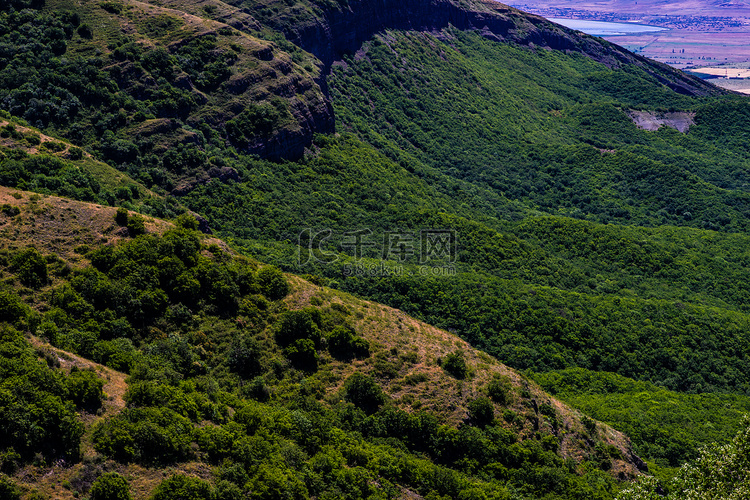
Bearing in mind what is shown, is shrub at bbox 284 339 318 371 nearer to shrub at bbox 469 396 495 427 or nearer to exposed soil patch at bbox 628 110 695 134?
shrub at bbox 469 396 495 427

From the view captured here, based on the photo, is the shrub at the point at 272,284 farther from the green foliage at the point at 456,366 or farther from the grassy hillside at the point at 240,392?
the green foliage at the point at 456,366

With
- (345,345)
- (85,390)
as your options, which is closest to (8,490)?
(85,390)

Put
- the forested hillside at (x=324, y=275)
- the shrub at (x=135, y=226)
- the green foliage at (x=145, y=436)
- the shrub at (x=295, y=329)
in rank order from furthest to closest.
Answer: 1. the shrub at (x=135, y=226)
2. the shrub at (x=295, y=329)
3. the forested hillside at (x=324, y=275)
4. the green foliage at (x=145, y=436)

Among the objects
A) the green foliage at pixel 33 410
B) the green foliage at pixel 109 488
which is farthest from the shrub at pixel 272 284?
the green foliage at pixel 109 488

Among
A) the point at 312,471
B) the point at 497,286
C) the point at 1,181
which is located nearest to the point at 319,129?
the point at 497,286

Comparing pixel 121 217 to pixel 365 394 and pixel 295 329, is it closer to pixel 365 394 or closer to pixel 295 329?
pixel 295 329

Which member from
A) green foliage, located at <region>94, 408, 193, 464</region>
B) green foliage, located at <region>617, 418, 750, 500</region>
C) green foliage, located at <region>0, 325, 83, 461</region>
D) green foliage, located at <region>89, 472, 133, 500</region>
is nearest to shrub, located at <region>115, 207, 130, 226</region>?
green foliage, located at <region>0, 325, 83, 461</region>

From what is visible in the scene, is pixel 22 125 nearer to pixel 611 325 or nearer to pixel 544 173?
pixel 611 325
